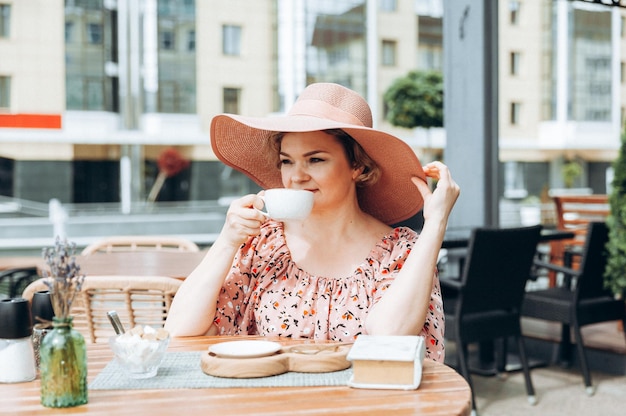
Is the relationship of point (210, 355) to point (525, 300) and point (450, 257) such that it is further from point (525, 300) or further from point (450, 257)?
point (450, 257)

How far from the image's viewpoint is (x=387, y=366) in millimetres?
1173

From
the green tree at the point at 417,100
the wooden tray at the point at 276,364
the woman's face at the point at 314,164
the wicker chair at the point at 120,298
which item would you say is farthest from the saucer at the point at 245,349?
the green tree at the point at 417,100

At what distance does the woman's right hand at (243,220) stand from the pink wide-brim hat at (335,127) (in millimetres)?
160

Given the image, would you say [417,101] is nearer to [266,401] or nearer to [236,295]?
[236,295]

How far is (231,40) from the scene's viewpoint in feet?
45.1

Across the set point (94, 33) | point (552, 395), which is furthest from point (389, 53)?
point (552, 395)

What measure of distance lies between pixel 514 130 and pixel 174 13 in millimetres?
8359

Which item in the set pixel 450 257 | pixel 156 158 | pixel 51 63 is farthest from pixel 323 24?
pixel 450 257

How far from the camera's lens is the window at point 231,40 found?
13625mm

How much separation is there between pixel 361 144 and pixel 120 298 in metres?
0.89

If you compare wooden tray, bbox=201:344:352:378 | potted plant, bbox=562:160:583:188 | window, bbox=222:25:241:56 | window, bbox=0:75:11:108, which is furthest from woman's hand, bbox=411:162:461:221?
window, bbox=222:25:241:56

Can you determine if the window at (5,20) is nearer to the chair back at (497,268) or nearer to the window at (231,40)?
the window at (231,40)

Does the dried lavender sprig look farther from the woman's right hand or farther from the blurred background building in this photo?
the blurred background building

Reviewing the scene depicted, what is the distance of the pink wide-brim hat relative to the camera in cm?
164
